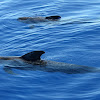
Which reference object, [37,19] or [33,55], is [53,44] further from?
[37,19]

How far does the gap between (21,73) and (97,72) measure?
11.6 ft

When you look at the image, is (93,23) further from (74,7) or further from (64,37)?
(74,7)

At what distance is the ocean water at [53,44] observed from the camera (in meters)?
10.4

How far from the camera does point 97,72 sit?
11.7m

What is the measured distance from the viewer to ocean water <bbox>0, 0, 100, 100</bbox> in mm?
10414

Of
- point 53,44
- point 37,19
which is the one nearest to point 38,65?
point 53,44

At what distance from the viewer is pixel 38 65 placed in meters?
12.0

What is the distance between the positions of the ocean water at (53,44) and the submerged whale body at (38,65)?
0.67 ft

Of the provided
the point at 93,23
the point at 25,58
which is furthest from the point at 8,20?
the point at 25,58

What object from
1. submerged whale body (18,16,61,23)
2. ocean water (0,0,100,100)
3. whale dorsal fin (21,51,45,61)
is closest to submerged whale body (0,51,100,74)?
whale dorsal fin (21,51,45,61)

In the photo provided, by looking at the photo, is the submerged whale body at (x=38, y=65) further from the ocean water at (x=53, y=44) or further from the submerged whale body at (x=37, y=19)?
the submerged whale body at (x=37, y=19)

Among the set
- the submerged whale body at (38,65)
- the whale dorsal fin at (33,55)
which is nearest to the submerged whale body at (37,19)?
the submerged whale body at (38,65)

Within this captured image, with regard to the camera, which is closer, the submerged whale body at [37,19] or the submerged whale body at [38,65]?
the submerged whale body at [38,65]

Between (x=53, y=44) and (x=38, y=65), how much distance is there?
400 centimetres
